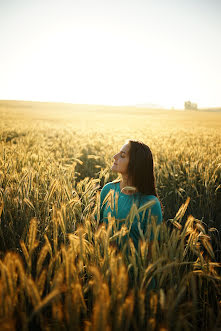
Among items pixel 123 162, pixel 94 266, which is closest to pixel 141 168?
pixel 123 162

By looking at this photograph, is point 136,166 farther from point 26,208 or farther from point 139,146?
point 26,208

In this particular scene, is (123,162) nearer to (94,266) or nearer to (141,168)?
(141,168)

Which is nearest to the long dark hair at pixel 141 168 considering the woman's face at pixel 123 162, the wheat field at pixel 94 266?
the woman's face at pixel 123 162

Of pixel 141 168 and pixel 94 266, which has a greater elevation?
pixel 141 168

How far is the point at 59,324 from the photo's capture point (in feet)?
2.28

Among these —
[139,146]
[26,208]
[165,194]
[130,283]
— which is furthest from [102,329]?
[165,194]

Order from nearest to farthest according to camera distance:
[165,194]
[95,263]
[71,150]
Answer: [95,263], [165,194], [71,150]

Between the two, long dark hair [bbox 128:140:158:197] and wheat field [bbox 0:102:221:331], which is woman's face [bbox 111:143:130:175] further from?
wheat field [bbox 0:102:221:331]

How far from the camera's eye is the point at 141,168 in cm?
162

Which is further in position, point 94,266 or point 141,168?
point 141,168

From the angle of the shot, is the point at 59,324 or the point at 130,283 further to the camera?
the point at 130,283

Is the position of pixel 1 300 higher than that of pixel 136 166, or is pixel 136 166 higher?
pixel 136 166

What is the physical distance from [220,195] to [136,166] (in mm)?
2046

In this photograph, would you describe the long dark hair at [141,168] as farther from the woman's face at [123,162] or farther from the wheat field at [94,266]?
the wheat field at [94,266]
